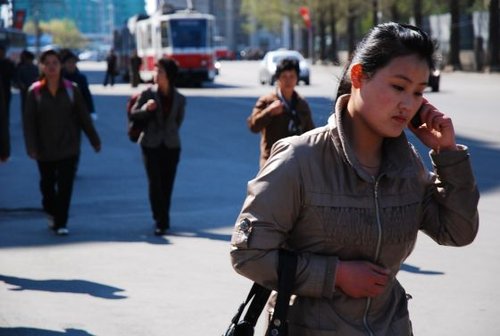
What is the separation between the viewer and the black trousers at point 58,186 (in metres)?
11.6

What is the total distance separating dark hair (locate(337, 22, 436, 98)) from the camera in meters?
3.28

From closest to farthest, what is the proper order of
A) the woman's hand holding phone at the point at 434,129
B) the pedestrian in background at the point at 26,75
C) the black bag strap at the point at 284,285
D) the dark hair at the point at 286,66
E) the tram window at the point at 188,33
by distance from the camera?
the black bag strap at the point at 284,285 < the woman's hand holding phone at the point at 434,129 < the dark hair at the point at 286,66 < the pedestrian in background at the point at 26,75 < the tram window at the point at 188,33

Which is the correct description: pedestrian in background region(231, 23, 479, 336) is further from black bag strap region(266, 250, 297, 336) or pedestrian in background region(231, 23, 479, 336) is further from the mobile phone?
the mobile phone

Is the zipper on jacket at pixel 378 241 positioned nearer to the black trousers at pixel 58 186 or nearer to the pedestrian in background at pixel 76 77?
the black trousers at pixel 58 186

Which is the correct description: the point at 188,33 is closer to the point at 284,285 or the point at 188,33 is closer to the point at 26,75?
the point at 26,75

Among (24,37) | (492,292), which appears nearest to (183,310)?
(492,292)

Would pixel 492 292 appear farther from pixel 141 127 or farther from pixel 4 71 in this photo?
pixel 4 71

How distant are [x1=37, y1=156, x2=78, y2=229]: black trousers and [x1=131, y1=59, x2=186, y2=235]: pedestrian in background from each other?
751 millimetres

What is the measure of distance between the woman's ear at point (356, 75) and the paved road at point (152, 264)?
73 cm

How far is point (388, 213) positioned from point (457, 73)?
5882cm

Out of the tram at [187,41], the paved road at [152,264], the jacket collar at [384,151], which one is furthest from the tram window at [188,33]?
the jacket collar at [384,151]

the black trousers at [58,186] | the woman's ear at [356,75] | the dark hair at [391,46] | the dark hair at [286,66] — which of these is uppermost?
the dark hair at [391,46]

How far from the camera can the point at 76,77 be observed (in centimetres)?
1617

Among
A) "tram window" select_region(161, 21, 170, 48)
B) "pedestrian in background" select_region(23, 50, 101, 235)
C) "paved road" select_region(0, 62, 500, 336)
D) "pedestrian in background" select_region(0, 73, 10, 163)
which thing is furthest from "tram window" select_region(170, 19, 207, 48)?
"pedestrian in background" select_region(0, 73, 10, 163)
